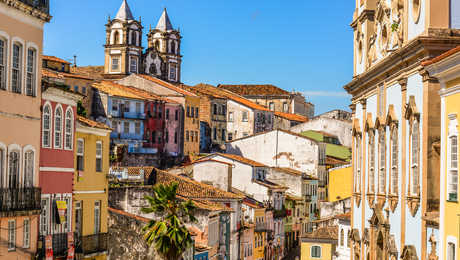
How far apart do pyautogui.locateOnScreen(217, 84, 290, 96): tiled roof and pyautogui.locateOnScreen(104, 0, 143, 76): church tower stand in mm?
20827

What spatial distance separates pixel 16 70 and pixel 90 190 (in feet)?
31.4

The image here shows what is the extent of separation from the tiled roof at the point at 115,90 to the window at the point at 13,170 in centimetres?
6557

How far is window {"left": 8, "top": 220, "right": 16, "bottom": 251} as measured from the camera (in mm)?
27391

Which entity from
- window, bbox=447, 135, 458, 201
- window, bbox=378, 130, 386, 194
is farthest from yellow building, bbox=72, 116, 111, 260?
window, bbox=447, 135, 458, 201

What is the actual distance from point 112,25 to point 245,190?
159 feet

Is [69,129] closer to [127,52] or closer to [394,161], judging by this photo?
[394,161]

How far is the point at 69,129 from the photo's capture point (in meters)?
33.8

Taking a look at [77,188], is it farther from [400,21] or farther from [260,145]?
[260,145]

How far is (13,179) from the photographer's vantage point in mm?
28031

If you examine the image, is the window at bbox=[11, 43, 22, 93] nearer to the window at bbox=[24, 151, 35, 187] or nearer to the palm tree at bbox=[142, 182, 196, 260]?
the window at bbox=[24, 151, 35, 187]

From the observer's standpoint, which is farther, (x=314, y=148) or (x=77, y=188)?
(x=314, y=148)

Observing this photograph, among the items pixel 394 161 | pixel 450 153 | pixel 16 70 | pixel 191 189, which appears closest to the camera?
pixel 450 153

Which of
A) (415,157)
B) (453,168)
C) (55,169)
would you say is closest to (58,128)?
(55,169)

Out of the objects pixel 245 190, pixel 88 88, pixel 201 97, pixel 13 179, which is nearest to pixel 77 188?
pixel 13 179
